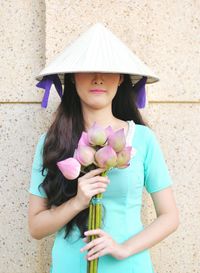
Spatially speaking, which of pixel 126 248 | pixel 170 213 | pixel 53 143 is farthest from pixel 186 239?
pixel 53 143

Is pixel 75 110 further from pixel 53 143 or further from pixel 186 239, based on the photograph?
pixel 186 239

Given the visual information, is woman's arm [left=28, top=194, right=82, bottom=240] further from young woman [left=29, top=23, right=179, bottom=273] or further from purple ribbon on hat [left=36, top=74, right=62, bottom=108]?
purple ribbon on hat [left=36, top=74, right=62, bottom=108]

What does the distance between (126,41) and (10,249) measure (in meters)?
1.23

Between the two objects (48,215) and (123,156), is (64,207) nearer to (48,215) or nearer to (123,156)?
(48,215)

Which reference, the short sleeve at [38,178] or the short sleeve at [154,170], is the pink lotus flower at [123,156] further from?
the short sleeve at [38,178]

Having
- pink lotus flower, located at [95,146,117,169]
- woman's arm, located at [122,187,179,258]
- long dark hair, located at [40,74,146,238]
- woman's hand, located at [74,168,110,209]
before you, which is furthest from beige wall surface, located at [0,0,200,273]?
pink lotus flower, located at [95,146,117,169]

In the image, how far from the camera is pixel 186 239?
102 inches

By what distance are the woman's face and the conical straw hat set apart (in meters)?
0.10

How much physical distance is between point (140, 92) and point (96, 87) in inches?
14.2

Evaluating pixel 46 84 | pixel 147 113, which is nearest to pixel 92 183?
pixel 46 84

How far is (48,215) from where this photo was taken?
1916 mm

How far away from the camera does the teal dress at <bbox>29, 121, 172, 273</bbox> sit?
192cm

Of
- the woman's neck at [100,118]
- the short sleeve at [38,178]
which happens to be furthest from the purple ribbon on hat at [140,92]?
the short sleeve at [38,178]

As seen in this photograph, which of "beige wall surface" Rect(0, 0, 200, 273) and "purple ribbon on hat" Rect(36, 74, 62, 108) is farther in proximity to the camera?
"beige wall surface" Rect(0, 0, 200, 273)
